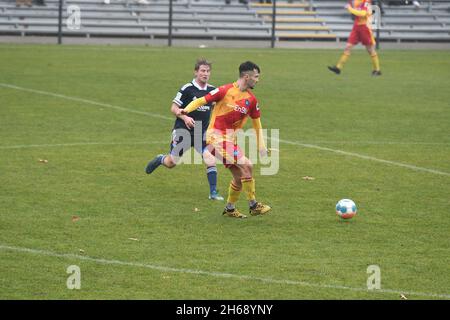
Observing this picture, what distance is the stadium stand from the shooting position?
35344mm

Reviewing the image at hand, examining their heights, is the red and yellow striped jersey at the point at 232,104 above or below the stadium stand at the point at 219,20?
below

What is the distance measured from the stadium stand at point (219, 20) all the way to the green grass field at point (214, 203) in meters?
11.0

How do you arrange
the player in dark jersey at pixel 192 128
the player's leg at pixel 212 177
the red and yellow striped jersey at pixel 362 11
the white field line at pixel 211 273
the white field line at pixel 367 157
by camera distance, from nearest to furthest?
the white field line at pixel 211 273 → the player's leg at pixel 212 177 → the player in dark jersey at pixel 192 128 → the white field line at pixel 367 157 → the red and yellow striped jersey at pixel 362 11

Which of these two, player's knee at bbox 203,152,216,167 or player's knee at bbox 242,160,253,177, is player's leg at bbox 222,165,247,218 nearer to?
player's knee at bbox 242,160,253,177

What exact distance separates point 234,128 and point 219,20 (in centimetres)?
2613

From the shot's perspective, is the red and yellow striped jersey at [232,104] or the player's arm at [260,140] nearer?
the player's arm at [260,140]

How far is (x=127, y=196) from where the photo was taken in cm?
1217

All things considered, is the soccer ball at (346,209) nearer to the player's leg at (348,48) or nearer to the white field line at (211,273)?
the white field line at (211,273)

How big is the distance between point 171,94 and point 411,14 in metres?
19.7

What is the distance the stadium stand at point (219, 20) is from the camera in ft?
116

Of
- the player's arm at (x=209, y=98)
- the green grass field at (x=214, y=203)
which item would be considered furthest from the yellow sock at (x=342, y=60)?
the player's arm at (x=209, y=98)

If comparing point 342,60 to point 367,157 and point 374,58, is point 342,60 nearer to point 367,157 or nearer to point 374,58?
point 374,58
